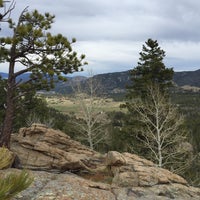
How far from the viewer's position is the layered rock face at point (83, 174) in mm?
12758

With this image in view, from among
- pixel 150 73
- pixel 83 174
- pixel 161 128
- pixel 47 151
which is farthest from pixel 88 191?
pixel 150 73

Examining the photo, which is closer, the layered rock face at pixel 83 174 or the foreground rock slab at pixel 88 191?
the foreground rock slab at pixel 88 191

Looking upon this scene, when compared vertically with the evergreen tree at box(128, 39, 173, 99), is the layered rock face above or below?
below

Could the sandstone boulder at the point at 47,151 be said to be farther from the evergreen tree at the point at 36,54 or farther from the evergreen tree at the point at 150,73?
the evergreen tree at the point at 150,73

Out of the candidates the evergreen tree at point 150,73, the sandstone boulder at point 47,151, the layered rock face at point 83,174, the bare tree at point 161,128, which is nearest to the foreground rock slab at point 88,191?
the layered rock face at point 83,174

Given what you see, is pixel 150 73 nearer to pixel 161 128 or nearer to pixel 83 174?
pixel 161 128

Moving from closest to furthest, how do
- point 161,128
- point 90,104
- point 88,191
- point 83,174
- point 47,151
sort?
point 88,191 → point 83,174 → point 47,151 → point 161,128 → point 90,104

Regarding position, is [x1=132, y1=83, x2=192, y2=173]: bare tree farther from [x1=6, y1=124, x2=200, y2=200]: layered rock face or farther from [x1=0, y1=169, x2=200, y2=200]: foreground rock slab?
[x1=0, y1=169, x2=200, y2=200]: foreground rock slab

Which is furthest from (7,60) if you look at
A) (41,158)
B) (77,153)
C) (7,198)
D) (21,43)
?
(7,198)

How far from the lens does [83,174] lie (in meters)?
16.8

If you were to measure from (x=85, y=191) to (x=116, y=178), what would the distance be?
2.76 m

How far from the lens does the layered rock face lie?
12758mm

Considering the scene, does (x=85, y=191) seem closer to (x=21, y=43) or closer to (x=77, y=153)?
(x=77, y=153)

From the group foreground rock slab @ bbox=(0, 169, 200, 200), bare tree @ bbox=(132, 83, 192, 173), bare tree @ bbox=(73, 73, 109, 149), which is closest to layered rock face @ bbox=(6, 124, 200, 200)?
foreground rock slab @ bbox=(0, 169, 200, 200)
